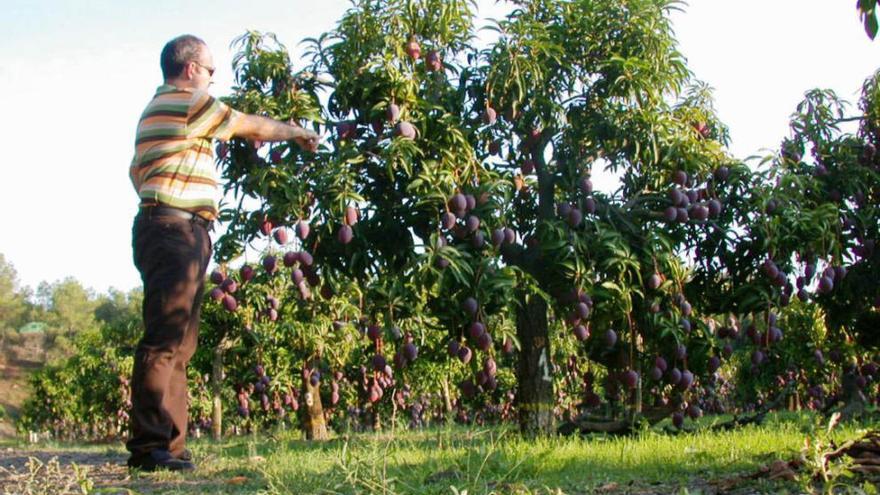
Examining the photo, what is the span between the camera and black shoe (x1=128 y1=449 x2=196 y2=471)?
137 inches

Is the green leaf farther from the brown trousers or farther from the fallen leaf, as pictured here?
the brown trousers

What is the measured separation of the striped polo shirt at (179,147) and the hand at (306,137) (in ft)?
0.90

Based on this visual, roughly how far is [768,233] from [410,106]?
187 centimetres

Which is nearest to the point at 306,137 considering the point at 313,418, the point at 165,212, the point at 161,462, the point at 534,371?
the point at 165,212

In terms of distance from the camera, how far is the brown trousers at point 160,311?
3467mm

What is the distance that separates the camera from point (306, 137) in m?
3.88

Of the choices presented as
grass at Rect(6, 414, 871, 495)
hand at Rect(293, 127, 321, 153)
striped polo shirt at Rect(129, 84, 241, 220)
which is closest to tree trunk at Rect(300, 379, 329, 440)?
grass at Rect(6, 414, 871, 495)

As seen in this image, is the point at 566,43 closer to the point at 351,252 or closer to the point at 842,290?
the point at 351,252

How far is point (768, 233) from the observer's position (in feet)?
15.1

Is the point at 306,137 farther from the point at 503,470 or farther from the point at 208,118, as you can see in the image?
the point at 503,470

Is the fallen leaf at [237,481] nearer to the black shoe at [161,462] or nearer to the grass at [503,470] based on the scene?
the grass at [503,470]

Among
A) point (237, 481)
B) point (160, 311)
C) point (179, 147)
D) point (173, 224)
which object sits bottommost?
point (237, 481)

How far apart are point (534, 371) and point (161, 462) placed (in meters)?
2.25

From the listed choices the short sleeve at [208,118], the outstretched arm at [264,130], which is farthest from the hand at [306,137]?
the short sleeve at [208,118]
